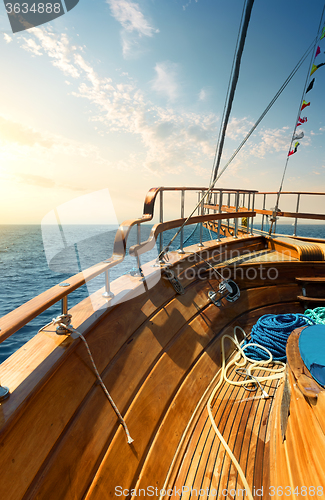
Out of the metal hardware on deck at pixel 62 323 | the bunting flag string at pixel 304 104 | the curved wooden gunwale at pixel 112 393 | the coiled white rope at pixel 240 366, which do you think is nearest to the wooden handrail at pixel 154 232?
the curved wooden gunwale at pixel 112 393

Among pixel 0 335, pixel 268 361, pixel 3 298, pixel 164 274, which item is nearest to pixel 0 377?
pixel 0 335

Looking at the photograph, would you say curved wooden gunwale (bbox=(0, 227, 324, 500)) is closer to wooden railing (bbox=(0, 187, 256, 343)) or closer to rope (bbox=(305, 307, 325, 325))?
wooden railing (bbox=(0, 187, 256, 343))

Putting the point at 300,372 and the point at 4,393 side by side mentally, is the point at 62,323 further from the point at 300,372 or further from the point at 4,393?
the point at 300,372

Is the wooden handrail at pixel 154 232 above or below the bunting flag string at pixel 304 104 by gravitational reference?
below

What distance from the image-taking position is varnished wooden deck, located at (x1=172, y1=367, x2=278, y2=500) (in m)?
1.50

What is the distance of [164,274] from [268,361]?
1360 millimetres

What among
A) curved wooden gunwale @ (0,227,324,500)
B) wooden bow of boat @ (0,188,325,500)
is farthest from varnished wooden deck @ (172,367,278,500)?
curved wooden gunwale @ (0,227,324,500)

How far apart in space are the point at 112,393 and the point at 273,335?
1.83 m

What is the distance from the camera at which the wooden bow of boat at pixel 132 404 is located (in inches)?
45.5

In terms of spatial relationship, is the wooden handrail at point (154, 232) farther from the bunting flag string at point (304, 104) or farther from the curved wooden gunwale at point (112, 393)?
the bunting flag string at point (304, 104)

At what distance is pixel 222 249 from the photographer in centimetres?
391

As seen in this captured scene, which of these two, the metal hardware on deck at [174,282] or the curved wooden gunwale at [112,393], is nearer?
the curved wooden gunwale at [112,393]

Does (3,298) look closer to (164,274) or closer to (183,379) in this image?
(164,274)

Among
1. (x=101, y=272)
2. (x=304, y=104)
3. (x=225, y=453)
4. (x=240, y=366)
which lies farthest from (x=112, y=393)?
(x=304, y=104)
